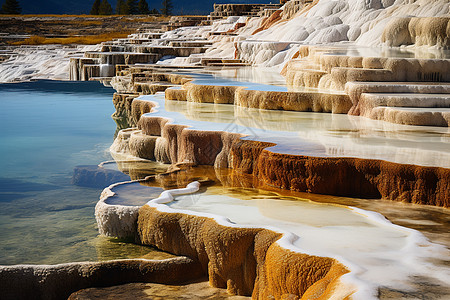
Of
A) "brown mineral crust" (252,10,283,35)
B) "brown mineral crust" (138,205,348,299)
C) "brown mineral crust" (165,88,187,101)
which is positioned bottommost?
"brown mineral crust" (138,205,348,299)

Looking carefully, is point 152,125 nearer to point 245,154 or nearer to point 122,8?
point 245,154

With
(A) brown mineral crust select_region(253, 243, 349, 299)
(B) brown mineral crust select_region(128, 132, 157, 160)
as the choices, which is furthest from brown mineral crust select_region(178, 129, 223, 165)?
(A) brown mineral crust select_region(253, 243, 349, 299)

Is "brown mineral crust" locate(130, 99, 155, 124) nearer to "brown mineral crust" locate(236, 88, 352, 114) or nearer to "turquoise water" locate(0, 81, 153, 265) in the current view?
"turquoise water" locate(0, 81, 153, 265)

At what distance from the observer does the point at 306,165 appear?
15.8 ft

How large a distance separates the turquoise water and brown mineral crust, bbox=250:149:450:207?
1.29 m

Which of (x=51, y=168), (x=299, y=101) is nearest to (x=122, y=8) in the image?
(x=51, y=168)

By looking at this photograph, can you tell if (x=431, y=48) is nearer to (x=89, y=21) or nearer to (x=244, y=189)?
(x=244, y=189)

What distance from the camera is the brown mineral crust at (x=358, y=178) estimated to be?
4406 mm

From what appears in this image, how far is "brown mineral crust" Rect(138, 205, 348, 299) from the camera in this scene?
3121 mm

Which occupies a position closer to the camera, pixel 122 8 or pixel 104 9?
pixel 122 8

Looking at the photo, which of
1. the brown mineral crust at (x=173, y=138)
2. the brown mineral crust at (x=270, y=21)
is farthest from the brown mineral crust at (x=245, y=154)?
the brown mineral crust at (x=270, y=21)

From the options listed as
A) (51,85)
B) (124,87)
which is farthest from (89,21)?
(124,87)

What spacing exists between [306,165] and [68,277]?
192 centimetres

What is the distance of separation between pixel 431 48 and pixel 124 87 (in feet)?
24.4
